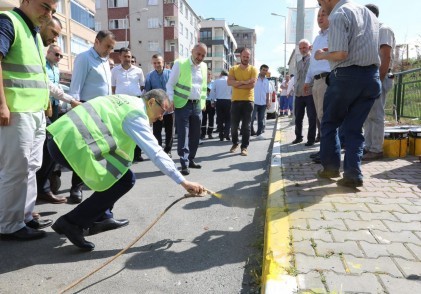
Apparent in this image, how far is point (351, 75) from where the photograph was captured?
3.81 metres

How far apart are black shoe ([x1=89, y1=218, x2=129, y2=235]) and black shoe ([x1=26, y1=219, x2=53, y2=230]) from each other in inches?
19.5

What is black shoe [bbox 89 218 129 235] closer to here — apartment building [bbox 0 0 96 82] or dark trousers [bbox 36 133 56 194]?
dark trousers [bbox 36 133 56 194]

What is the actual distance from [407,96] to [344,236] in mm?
7989

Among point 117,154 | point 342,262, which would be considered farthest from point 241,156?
point 342,262

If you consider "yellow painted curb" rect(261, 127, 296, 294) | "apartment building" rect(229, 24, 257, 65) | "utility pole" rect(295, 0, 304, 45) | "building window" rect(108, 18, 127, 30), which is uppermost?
"apartment building" rect(229, 24, 257, 65)

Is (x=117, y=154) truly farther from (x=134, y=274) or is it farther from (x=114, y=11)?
(x=114, y=11)

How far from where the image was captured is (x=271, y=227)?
294 centimetres

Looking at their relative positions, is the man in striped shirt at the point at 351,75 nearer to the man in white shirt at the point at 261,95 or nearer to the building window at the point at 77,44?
the man in white shirt at the point at 261,95

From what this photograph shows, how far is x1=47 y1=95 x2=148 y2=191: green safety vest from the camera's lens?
2764 millimetres

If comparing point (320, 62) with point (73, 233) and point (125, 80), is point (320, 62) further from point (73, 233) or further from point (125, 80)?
point (73, 233)

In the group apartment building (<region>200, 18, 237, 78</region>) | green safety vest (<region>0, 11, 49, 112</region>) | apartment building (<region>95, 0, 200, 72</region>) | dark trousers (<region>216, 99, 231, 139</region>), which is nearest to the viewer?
green safety vest (<region>0, 11, 49, 112</region>)

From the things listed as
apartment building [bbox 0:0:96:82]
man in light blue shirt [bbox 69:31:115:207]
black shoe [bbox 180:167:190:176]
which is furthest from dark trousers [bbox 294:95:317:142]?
apartment building [bbox 0:0:96:82]

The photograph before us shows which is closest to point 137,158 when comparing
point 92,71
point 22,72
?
point 92,71

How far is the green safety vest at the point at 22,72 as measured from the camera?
300cm
